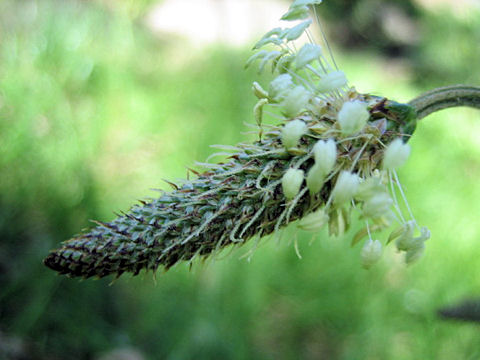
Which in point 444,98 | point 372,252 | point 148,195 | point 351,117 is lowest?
point 372,252

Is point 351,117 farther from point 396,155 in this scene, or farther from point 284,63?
point 284,63

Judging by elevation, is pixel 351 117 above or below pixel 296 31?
below

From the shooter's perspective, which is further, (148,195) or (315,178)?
(148,195)

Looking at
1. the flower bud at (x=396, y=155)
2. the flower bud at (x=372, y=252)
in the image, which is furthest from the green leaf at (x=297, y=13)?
the flower bud at (x=372, y=252)

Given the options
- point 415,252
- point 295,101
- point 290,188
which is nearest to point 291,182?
point 290,188

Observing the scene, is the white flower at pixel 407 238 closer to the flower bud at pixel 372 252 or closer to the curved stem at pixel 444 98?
the flower bud at pixel 372 252

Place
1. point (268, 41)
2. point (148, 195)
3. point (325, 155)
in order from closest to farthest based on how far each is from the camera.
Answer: point (325, 155) → point (268, 41) → point (148, 195)

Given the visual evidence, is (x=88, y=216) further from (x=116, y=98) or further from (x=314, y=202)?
(x=314, y=202)

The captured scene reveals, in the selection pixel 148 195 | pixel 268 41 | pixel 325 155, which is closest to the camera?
pixel 325 155
